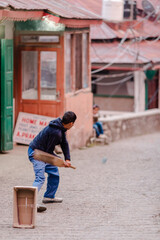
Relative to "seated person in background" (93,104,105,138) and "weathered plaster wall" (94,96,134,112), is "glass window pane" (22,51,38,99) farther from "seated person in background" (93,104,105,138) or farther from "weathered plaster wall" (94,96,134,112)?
"weathered plaster wall" (94,96,134,112)

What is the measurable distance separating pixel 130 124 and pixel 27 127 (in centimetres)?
542

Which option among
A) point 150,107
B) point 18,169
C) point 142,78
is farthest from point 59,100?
point 150,107

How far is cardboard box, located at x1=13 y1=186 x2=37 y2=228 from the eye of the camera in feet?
25.6

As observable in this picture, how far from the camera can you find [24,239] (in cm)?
738

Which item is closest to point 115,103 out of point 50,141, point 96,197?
point 96,197

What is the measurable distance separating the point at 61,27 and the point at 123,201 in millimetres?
5706

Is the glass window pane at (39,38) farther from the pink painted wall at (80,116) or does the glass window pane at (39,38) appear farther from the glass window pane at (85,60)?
the glass window pane at (85,60)

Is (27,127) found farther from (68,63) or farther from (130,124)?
(130,124)

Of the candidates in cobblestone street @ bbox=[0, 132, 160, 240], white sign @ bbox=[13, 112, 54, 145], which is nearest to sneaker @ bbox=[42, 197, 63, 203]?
cobblestone street @ bbox=[0, 132, 160, 240]

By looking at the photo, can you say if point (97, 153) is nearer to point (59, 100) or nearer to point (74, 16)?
point (59, 100)

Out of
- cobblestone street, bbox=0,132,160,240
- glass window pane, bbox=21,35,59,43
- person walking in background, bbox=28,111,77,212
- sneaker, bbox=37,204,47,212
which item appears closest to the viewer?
cobblestone street, bbox=0,132,160,240

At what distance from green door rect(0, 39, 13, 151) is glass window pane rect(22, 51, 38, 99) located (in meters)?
1.08

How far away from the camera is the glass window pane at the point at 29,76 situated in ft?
47.5

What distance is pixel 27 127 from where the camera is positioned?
14.4 metres
